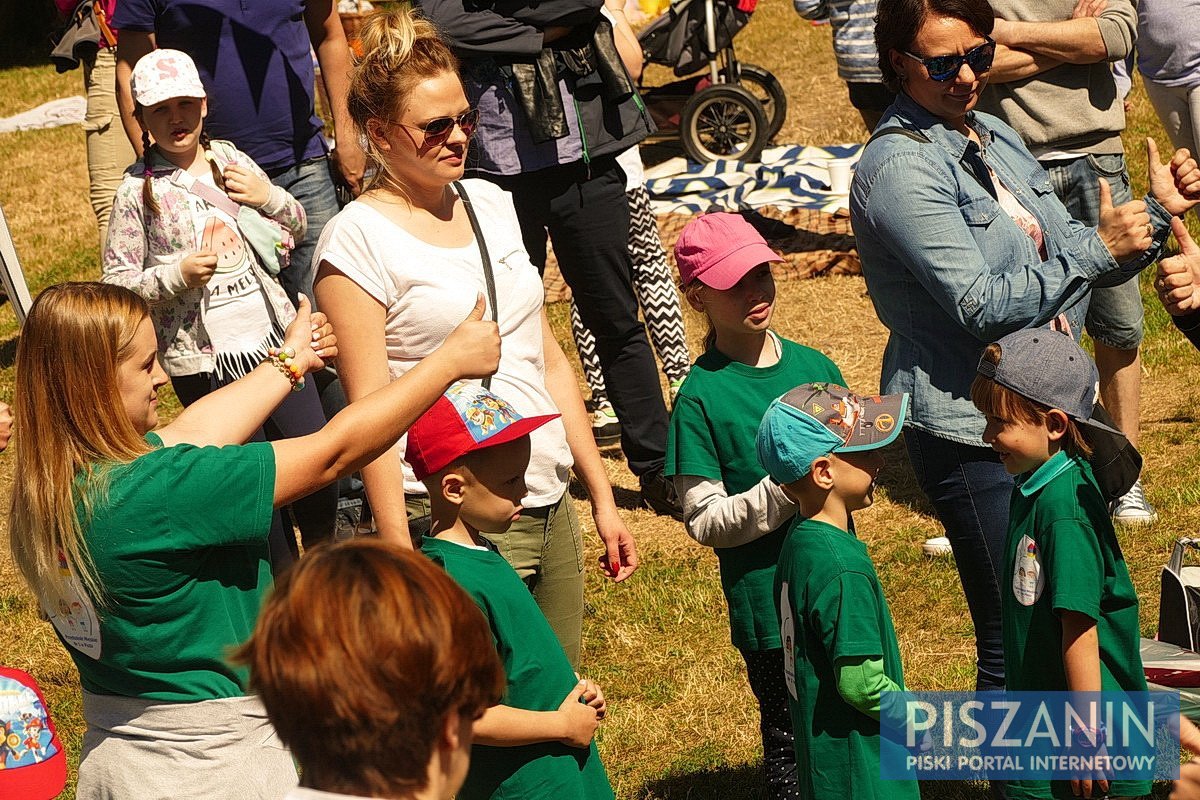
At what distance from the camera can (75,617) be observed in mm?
2527

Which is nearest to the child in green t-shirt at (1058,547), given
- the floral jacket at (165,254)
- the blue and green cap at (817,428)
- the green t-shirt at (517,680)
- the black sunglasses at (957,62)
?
the blue and green cap at (817,428)

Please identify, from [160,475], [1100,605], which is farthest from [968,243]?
[160,475]

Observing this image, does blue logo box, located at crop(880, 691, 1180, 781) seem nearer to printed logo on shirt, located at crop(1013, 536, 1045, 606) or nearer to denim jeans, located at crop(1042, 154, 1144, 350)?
printed logo on shirt, located at crop(1013, 536, 1045, 606)

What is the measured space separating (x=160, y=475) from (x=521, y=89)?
8.66 ft

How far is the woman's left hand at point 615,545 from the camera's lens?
133 inches

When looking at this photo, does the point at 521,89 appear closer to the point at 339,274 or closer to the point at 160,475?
the point at 339,274

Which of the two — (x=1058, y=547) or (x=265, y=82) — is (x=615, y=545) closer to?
(x=1058, y=547)

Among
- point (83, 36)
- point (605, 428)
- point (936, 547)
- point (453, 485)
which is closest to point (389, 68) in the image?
point (453, 485)

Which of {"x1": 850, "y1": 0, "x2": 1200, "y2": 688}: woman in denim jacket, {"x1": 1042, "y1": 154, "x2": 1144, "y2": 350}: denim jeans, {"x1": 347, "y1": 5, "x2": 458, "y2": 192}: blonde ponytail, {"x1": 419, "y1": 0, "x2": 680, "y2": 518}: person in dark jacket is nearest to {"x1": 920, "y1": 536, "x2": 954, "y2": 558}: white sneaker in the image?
{"x1": 1042, "y1": 154, "x2": 1144, "y2": 350}: denim jeans

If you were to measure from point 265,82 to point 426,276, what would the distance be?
225 centimetres

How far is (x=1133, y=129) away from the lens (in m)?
9.76

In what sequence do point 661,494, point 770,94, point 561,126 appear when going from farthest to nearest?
point 770,94 < point 661,494 < point 561,126

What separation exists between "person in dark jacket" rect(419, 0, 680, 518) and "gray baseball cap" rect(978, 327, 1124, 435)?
7.34ft

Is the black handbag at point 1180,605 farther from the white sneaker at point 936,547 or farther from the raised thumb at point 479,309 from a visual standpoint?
the raised thumb at point 479,309
